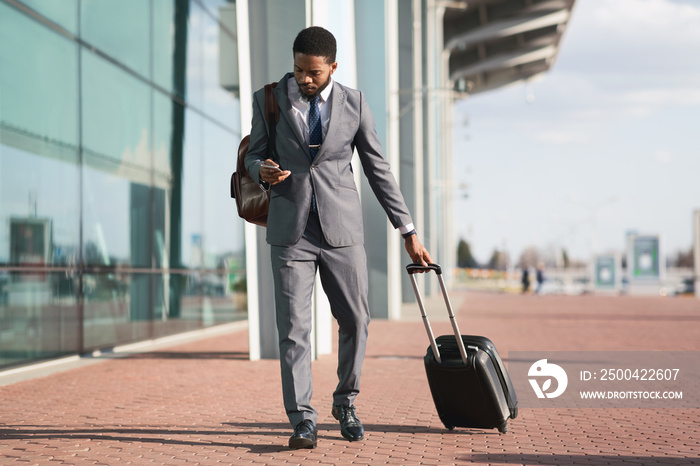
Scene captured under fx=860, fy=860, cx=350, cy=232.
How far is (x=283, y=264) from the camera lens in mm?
4367

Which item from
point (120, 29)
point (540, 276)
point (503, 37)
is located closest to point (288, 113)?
point (120, 29)

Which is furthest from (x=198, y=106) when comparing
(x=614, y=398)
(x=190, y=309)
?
(x=614, y=398)

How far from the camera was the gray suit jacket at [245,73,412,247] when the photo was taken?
4.36m

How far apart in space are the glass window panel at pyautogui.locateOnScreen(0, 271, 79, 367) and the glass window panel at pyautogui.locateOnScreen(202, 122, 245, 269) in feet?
17.5

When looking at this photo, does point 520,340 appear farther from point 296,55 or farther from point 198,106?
point 296,55

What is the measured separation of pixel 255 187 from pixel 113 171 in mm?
7387

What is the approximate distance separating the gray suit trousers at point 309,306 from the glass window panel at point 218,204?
10972 mm

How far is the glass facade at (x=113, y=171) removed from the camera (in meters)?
9.06

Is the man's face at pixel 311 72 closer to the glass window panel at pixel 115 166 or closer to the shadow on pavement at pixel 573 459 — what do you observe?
the shadow on pavement at pixel 573 459

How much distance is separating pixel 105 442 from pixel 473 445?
1980mm

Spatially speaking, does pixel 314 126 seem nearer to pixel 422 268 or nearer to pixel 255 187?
pixel 255 187

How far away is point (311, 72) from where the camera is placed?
424 centimetres

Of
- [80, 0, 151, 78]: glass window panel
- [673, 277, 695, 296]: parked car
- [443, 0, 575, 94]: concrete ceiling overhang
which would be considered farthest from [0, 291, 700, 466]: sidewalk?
[673, 277, 695, 296]: parked car

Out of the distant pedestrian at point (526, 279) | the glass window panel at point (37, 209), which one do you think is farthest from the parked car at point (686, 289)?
the glass window panel at point (37, 209)
